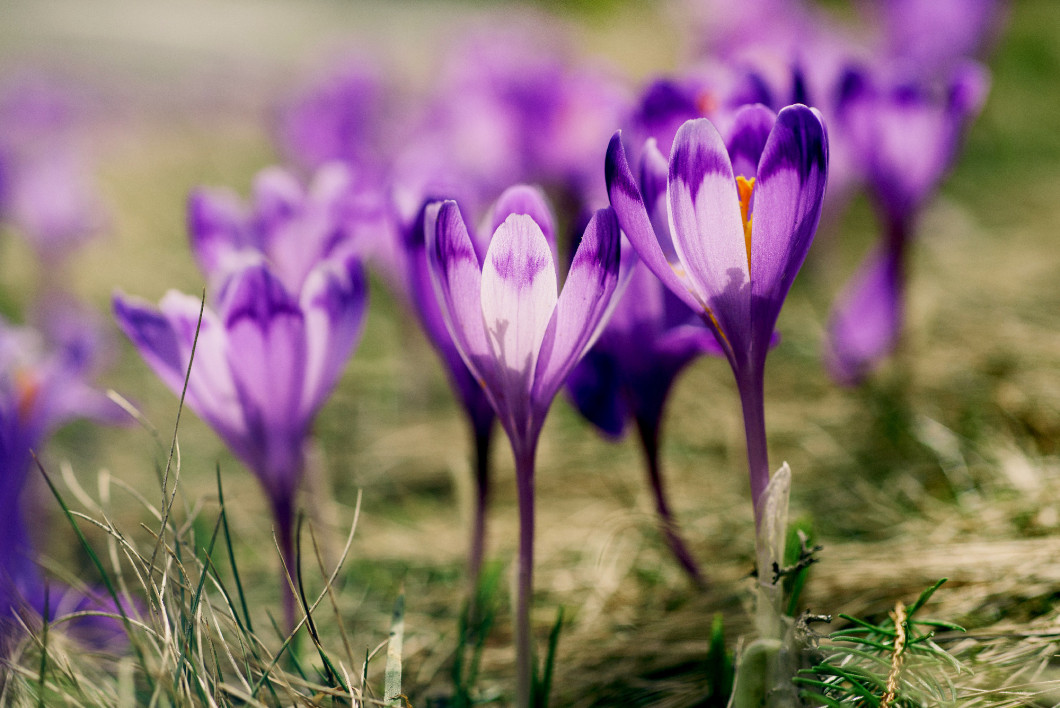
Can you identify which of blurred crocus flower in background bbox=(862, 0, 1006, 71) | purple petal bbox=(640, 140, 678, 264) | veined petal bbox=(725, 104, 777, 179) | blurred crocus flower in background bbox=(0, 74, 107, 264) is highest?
blurred crocus flower in background bbox=(862, 0, 1006, 71)

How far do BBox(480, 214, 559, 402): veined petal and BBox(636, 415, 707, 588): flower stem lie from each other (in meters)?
0.36

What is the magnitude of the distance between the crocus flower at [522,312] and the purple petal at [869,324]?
105 centimetres

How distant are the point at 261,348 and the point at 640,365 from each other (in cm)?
56

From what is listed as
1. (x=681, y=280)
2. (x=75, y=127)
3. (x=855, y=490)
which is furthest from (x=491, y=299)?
(x=75, y=127)

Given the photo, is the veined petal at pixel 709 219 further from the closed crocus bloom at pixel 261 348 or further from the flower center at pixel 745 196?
the closed crocus bloom at pixel 261 348

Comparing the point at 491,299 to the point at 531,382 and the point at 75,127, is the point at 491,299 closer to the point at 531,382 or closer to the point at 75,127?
the point at 531,382

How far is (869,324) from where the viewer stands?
1826 millimetres

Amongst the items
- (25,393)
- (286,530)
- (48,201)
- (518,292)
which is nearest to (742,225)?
(518,292)

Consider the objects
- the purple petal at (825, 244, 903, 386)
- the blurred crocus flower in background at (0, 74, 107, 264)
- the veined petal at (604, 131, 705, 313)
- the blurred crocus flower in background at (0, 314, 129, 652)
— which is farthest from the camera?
the blurred crocus flower in background at (0, 74, 107, 264)

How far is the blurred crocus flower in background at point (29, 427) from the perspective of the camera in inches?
52.5

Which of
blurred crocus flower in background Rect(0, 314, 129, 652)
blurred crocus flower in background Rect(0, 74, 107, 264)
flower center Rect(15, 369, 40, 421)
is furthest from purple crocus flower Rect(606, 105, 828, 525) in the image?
blurred crocus flower in background Rect(0, 74, 107, 264)

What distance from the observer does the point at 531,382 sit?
101cm

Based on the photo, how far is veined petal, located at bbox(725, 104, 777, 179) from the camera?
0.99 meters

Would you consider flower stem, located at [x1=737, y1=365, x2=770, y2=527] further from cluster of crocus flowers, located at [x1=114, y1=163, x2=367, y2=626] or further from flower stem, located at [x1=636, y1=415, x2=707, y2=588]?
cluster of crocus flowers, located at [x1=114, y1=163, x2=367, y2=626]
